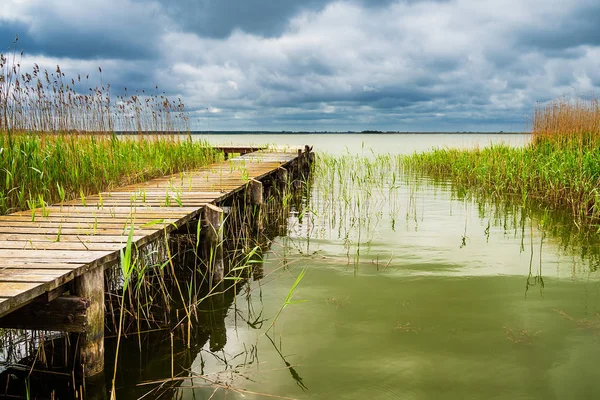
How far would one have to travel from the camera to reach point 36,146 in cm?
566

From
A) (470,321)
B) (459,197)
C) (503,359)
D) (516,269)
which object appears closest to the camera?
(503,359)

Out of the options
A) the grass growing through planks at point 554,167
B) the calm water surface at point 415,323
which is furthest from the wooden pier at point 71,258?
the grass growing through planks at point 554,167

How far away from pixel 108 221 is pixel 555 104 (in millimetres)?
10730

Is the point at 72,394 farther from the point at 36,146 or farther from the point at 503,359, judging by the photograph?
the point at 36,146

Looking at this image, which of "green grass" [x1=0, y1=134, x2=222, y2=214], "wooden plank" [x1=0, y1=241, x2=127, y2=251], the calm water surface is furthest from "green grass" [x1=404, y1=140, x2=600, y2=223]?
"wooden plank" [x1=0, y1=241, x2=127, y2=251]

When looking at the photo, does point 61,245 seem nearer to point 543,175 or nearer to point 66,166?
point 66,166

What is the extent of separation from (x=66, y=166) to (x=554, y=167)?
852 centimetres

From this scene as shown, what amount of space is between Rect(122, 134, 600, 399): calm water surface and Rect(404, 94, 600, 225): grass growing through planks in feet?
6.00

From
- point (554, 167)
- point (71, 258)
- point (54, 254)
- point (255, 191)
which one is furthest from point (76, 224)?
point (554, 167)

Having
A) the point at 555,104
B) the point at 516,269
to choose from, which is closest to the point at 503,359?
the point at 516,269

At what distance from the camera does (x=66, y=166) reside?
5.95 metres

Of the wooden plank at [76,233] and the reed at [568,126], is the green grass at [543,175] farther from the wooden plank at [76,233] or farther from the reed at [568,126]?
the wooden plank at [76,233]

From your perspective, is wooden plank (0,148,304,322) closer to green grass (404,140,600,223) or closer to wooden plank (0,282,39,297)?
wooden plank (0,282,39,297)

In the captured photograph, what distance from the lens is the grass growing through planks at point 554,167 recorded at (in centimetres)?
829
